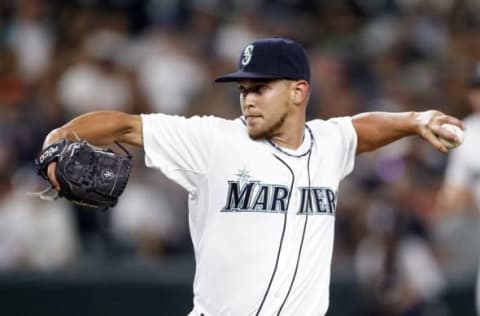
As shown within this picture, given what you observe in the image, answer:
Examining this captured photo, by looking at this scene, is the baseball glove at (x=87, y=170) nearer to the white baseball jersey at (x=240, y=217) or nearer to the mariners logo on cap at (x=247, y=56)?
the white baseball jersey at (x=240, y=217)

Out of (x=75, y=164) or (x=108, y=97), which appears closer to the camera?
(x=75, y=164)

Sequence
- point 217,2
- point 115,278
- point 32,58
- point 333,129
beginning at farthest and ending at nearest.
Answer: point 217,2, point 32,58, point 115,278, point 333,129

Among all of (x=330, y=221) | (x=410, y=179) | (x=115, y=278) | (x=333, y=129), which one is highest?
(x=333, y=129)

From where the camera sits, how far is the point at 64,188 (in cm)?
489

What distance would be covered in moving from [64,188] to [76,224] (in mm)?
4635

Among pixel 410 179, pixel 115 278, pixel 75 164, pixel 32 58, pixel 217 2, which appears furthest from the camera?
pixel 217 2

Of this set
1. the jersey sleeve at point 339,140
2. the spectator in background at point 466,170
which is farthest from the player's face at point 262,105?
the spectator in background at point 466,170

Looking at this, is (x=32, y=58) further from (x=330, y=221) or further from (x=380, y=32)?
(x=330, y=221)

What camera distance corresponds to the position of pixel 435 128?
5.38 meters

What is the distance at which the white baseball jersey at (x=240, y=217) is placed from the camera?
17.1 feet

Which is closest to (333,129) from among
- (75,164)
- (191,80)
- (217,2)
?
(75,164)

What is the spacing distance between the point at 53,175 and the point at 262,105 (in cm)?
98

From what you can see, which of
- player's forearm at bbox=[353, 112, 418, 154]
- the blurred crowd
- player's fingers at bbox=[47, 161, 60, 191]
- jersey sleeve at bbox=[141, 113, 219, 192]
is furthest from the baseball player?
the blurred crowd

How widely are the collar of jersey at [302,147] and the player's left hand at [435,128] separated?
1.62 feet
